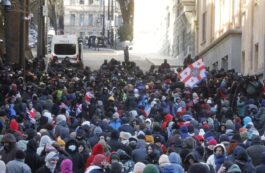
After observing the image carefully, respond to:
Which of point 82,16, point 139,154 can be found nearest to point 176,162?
point 139,154

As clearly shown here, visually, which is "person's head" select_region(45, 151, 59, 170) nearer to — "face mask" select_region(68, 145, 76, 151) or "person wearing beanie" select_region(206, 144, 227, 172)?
"face mask" select_region(68, 145, 76, 151)

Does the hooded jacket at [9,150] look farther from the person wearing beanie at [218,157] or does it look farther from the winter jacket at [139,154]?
the person wearing beanie at [218,157]

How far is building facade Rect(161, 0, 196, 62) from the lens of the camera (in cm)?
6531

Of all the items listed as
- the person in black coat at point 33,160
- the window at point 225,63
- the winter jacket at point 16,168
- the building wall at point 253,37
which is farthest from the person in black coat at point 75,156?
the window at point 225,63

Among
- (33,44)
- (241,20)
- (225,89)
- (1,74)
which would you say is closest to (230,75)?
(225,89)

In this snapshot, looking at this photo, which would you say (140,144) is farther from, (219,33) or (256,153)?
(219,33)

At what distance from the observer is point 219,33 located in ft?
171

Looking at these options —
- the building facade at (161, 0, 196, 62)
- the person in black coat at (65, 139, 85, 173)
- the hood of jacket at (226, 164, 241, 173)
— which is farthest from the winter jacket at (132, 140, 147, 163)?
the building facade at (161, 0, 196, 62)

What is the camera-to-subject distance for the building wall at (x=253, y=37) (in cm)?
3991

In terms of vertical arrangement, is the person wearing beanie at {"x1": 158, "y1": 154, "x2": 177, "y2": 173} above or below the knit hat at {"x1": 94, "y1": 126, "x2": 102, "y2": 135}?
above

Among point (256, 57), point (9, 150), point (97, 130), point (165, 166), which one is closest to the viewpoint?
point (165, 166)

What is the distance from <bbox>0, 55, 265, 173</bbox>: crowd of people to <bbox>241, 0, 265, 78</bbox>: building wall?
3862 mm

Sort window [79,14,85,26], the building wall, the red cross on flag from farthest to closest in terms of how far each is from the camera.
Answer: window [79,14,85,26] → the building wall → the red cross on flag

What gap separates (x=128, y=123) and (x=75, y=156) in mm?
6488
